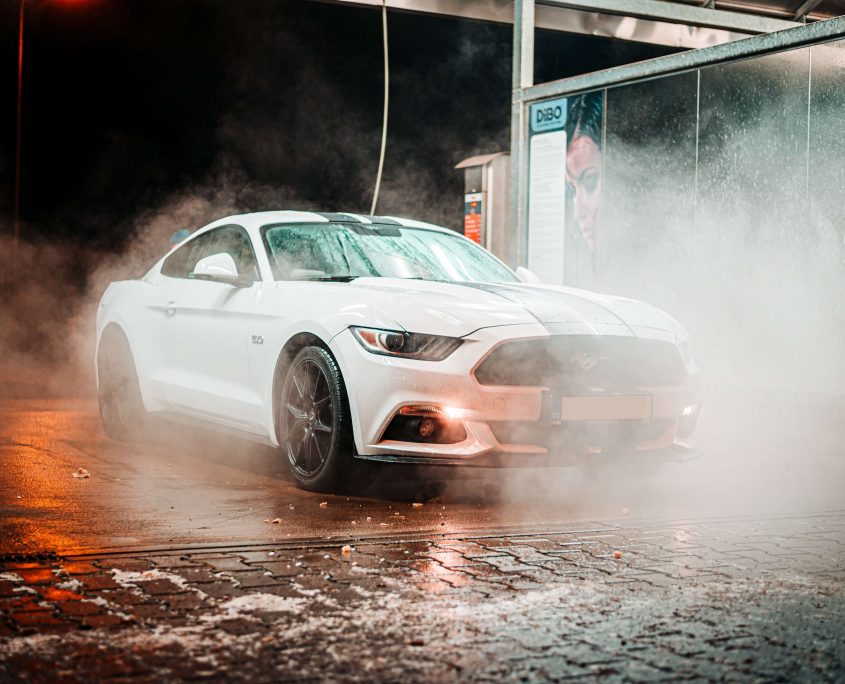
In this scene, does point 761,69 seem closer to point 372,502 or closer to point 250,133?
point 372,502

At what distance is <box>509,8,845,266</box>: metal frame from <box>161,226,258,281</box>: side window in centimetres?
422

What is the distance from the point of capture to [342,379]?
6.46 m

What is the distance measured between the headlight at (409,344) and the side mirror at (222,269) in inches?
50.6

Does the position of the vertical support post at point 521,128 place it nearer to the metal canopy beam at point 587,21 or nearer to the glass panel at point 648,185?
the metal canopy beam at point 587,21

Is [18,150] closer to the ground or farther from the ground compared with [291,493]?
farther from the ground

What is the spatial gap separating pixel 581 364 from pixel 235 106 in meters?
20.1

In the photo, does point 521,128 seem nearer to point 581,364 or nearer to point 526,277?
point 526,277

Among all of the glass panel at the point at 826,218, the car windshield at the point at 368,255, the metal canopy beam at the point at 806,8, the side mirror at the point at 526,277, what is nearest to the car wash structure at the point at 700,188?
the glass panel at the point at 826,218

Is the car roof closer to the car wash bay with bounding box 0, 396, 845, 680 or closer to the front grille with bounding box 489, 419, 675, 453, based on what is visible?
the car wash bay with bounding box 0, 396, 845, 680

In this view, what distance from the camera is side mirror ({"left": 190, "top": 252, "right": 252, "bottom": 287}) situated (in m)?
7.36

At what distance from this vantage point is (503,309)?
6.49m

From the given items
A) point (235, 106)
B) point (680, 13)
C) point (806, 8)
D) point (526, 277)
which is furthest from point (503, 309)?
point (235, 106)

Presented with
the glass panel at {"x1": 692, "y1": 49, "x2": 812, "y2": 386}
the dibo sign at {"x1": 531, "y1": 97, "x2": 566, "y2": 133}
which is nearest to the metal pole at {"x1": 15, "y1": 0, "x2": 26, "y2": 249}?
the dibo sign at {"x1": 531, "y1": 97, "x2": 566, "y2": 133}

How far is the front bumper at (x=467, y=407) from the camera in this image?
245 inches
